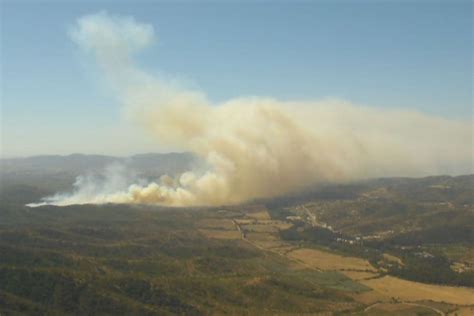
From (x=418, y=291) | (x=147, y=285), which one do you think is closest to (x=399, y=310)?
(x=418, y=291)

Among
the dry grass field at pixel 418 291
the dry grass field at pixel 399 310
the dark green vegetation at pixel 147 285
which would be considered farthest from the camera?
the dry grass field at pixel 418 291

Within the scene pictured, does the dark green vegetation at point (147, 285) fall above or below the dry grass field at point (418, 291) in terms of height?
above

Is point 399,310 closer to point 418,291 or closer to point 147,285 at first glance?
point 418,291

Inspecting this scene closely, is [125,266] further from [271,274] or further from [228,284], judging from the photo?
[271,274]

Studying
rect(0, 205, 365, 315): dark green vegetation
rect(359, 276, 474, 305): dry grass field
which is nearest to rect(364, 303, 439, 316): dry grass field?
rect(0, 205, 365, 315): dark green vegetation

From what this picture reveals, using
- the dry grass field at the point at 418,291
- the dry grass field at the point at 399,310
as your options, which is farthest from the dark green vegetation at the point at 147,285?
the dry grass field at the point at 418,291

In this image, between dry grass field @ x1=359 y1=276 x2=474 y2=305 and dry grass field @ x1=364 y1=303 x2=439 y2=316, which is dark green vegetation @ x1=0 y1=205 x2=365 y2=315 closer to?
dry grass field @ x1=364 y1=303 x2=439 y2=316

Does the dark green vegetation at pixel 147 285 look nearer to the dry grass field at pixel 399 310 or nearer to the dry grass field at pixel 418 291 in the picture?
the dry grass field at pixel 399 310

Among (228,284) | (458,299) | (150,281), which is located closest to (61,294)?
(150,281)

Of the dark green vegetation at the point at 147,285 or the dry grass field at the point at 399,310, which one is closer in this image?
the dark green vegetation at the point at 147,285
